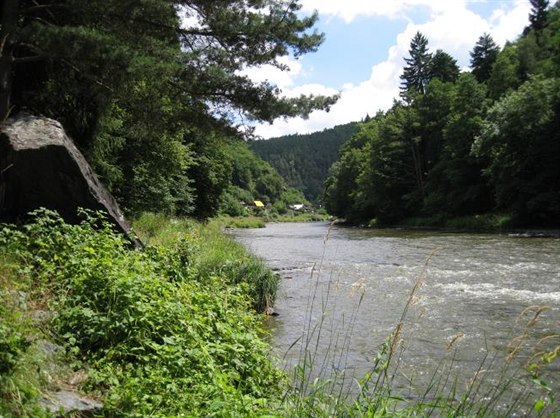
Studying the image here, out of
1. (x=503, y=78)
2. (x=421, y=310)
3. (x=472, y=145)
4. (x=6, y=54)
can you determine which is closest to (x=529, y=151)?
(x=472, y=145)

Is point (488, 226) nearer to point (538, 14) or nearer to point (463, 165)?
point (463, 165)

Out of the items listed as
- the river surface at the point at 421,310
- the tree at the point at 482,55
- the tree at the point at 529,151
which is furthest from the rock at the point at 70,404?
the tree at the point at 482,55

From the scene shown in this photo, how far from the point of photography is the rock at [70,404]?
329cm

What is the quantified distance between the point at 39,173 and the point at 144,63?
2.39 m

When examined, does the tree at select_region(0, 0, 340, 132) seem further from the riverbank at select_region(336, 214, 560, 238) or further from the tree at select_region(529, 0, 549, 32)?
the tree at select_region(529, 0, 549, 32)

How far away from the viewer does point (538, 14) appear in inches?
2717

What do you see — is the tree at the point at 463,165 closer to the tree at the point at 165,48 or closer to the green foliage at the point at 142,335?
the tree at the point at 165,48

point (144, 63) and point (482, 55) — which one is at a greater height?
point (482, 55)

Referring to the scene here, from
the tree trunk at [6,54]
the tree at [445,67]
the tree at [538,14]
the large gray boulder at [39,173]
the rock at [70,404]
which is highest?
the tree at [538,14]

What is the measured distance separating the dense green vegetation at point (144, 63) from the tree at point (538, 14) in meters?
70.3

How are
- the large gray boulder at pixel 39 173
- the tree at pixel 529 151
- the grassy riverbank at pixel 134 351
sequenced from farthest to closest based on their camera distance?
the tree at pixel 529 151 < the large gray boulder at pixel 39 173 < the grassy riverbank at pixel 134 351

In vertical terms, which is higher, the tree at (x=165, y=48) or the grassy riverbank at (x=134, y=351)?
the tree at (x=165, y=48)

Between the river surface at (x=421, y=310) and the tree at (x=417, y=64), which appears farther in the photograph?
the tree at (x=417, y=64)

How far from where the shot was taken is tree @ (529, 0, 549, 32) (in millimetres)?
68312
